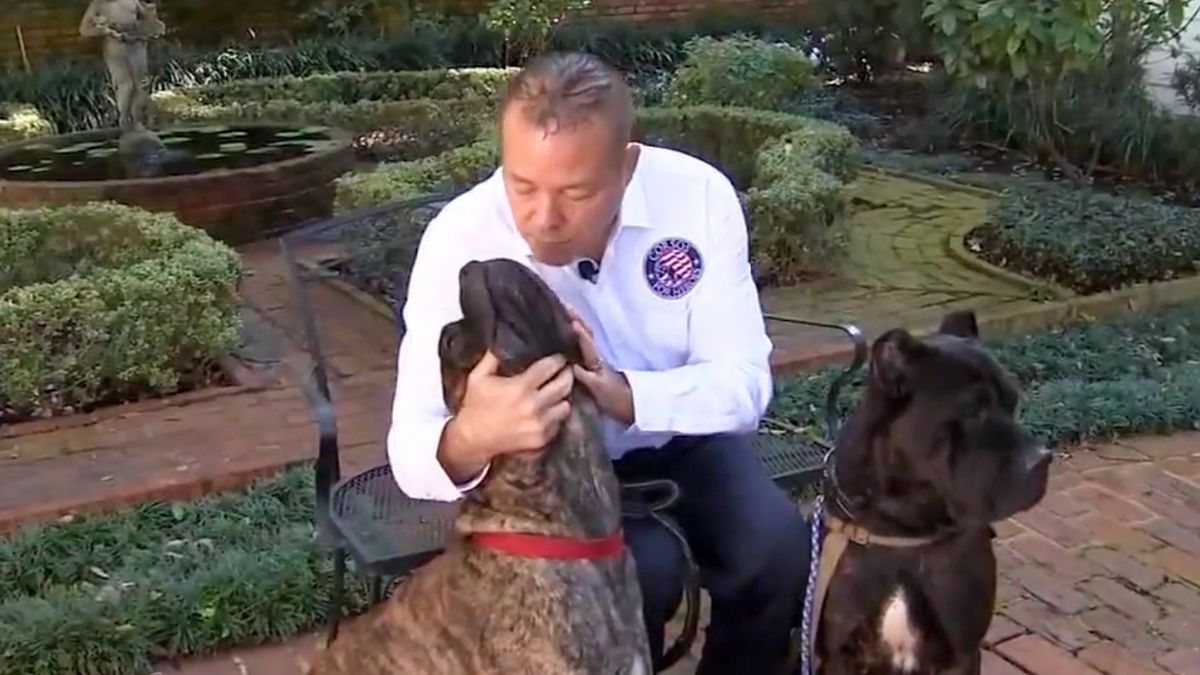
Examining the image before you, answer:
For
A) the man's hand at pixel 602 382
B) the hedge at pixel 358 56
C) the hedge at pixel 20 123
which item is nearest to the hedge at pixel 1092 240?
the man's hand at pixel 602 382

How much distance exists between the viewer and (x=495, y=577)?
89.9 inches

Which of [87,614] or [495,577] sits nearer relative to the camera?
[495,577]

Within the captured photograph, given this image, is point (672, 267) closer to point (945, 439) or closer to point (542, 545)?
point (945, 439)

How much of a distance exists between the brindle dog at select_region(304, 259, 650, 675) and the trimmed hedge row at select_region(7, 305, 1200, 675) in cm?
164

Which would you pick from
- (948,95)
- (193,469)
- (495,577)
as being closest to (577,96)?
(495,577)

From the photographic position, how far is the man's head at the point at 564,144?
7.70 feet

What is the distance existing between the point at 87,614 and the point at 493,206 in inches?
71.5

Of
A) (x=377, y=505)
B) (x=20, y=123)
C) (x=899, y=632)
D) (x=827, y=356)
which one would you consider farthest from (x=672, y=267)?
(x=20, y=123)

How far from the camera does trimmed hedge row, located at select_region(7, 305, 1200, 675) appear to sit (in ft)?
12.3

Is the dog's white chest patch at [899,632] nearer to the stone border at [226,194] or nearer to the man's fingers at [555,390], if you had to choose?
the man's fingers at [555,390]

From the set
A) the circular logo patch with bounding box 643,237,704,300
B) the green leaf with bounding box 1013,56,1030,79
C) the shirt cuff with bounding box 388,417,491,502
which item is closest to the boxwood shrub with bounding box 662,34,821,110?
the green leaf with bounding box 1013,56,1030,79

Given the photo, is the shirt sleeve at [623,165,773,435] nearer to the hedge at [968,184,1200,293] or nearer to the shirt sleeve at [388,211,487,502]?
the shirt sleeve at [388,211,487,502]

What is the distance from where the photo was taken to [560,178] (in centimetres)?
238

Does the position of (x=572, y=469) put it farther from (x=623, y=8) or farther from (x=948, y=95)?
(x=623, y=8)
